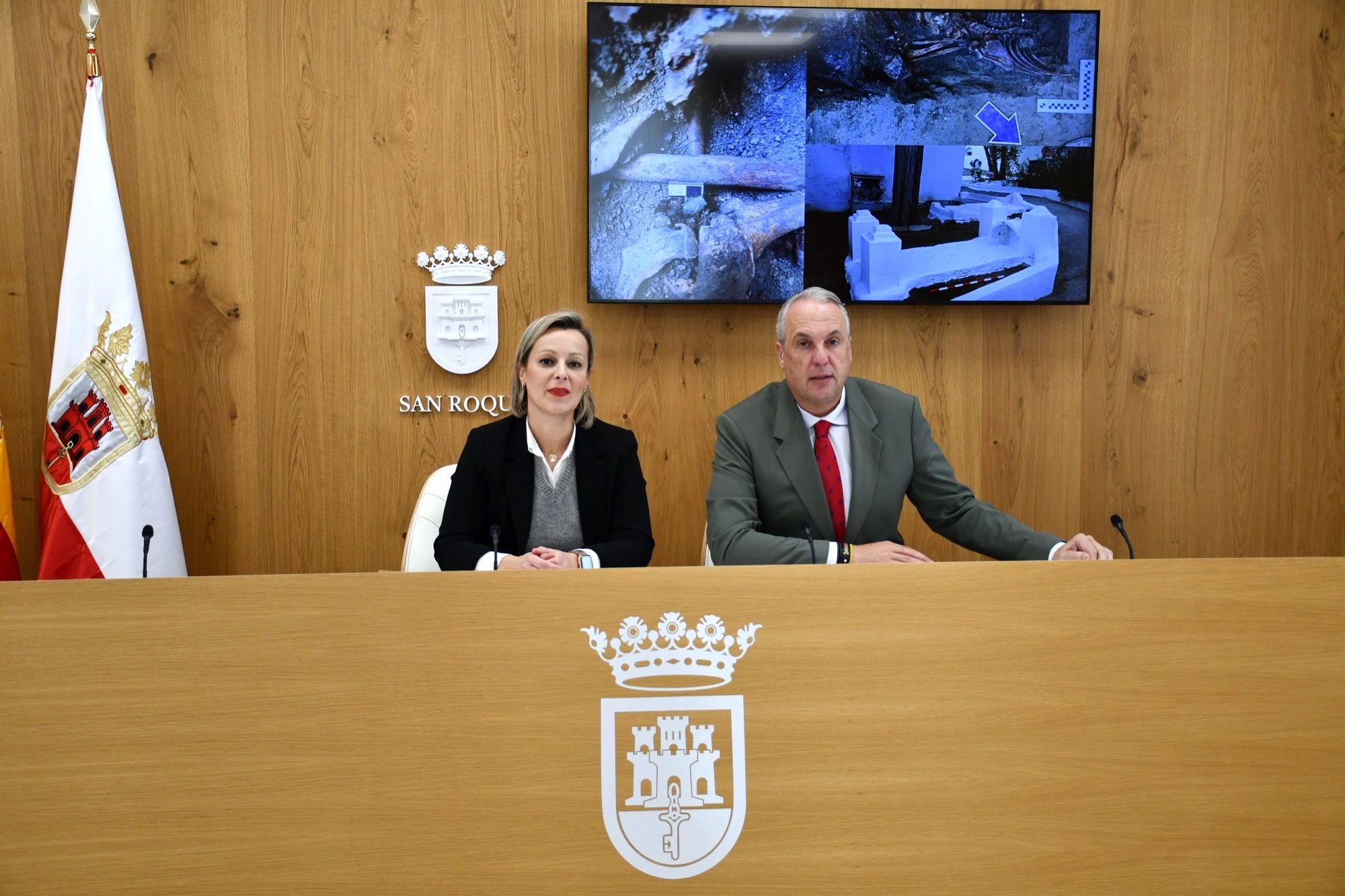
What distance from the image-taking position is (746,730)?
151cm

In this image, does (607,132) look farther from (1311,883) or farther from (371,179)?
(1311,883)

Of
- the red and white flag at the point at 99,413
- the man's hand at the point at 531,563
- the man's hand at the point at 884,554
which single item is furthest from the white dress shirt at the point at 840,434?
the red and white flag at the point at 99,413

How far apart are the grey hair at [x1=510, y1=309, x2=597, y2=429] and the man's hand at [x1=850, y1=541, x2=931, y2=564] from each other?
0.79m

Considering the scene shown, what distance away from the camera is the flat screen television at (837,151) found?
291 cm

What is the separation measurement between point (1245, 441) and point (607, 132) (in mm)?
2295

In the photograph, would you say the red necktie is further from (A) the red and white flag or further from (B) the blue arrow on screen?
(A) the red and white flag

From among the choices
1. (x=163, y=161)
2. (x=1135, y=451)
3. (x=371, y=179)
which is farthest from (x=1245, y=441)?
(x=163, y=161)

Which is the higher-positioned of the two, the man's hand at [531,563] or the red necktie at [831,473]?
the red necktie at [831,473]

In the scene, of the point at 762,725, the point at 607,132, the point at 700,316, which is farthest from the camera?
the point at 700,316

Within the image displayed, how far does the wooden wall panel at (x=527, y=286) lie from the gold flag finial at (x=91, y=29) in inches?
2.7

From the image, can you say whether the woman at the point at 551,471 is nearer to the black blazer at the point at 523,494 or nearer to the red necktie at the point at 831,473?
the black blazer at the point at 523,494

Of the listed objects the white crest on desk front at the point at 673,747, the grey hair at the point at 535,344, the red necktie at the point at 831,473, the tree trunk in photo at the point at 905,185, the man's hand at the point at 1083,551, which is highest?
the tree trunk in photo at the point at 905,185

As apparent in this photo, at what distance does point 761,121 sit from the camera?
9.62 ft

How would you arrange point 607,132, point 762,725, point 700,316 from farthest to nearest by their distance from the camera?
1. point 700,316
2. point 607,132
3. point 762,725
